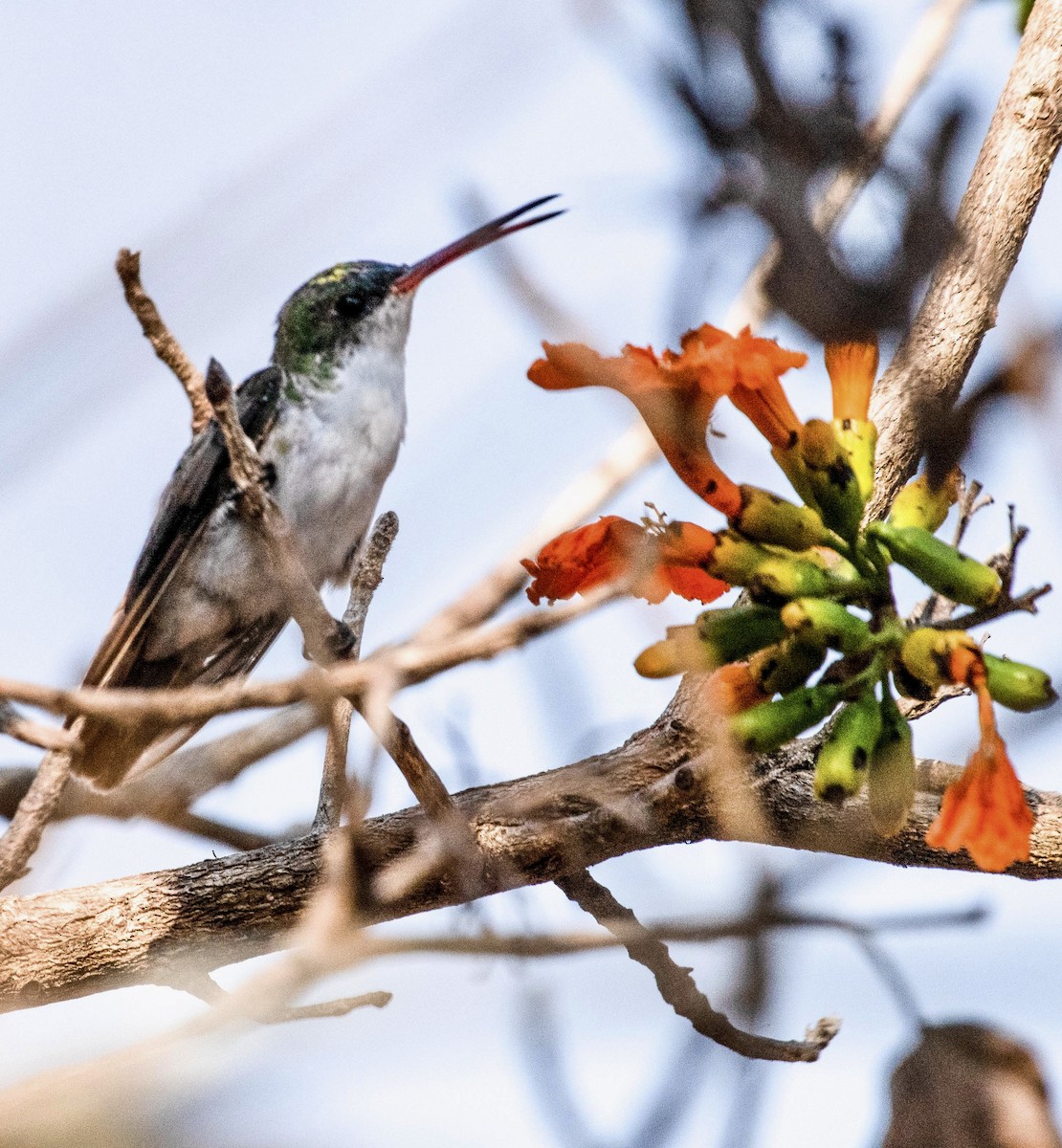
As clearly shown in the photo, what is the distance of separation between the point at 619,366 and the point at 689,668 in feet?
1.66

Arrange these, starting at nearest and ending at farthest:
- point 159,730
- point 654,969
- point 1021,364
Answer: point 1021,364, point 654,969, point 159,730

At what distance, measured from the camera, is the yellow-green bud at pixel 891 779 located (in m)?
2.39

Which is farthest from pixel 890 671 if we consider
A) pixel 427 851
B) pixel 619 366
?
pixel 427 851

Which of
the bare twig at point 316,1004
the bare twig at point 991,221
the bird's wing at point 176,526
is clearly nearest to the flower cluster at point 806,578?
the bare twig at point 991,221

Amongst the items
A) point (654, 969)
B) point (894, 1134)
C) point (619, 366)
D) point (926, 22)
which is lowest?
point (894, 1134)

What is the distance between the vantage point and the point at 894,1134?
6.22ft

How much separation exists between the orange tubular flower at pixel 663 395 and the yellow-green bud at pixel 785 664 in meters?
0.26

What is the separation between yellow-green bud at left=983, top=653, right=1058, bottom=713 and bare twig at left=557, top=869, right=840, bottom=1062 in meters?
0.79

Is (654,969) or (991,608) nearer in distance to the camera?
(991,608)

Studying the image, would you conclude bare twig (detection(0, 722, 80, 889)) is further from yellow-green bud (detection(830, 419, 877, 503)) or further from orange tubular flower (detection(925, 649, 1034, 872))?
orange tubular flower (detection(925, 649, 1034, 872))

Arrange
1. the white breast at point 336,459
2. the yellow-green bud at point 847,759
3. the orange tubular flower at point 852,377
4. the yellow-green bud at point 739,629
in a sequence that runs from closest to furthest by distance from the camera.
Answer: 1. the yellow-green bud at point 847,759
2. the yellow-green bud at point 739,629
3. the orange tubular flower at point 852,377
4. the white breast at point 336,459

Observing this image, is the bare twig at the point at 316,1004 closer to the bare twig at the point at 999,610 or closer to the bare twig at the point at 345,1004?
the bare twig at the point at 345,1004

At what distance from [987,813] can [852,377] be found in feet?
2.83

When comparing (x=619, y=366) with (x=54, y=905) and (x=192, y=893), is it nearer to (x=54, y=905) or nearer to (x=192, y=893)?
(x=192, y=893)
